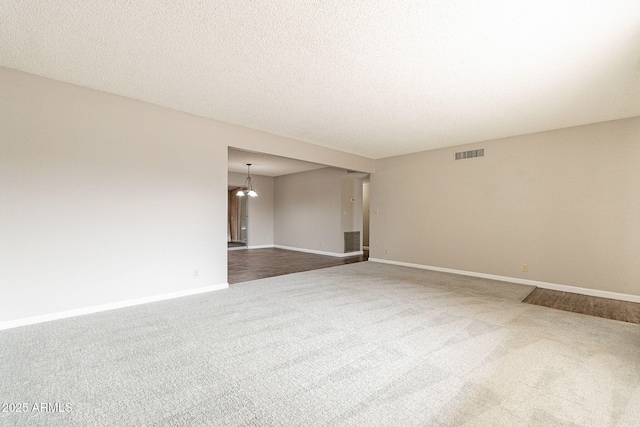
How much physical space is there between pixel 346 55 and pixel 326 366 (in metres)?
2.79

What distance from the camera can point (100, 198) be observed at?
3467mm

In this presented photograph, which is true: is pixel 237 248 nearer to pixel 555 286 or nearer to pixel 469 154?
pixel 469 154

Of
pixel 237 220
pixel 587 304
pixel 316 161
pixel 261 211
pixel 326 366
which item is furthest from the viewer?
pixel 237 220

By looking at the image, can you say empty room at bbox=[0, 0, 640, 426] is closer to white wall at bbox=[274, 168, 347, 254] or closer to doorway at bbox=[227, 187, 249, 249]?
white wall at bbox=[274, 168, 347, 254]

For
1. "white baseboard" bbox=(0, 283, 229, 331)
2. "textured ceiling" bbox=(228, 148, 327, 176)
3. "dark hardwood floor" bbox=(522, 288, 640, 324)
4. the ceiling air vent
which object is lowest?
"dark hardwood floor" bbox=(522, 288, 640, 324)

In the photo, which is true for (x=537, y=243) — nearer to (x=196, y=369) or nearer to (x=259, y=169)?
(x=196, y=369)

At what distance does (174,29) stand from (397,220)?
5904 mm

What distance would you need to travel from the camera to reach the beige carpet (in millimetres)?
1669

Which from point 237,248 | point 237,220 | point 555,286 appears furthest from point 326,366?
point 237,220

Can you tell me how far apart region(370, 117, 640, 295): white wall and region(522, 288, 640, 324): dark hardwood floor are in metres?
0.35

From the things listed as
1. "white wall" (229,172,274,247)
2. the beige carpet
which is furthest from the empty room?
"white wall" (229,172,274,247)

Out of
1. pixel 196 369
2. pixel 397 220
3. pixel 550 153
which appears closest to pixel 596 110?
pixel 550 153

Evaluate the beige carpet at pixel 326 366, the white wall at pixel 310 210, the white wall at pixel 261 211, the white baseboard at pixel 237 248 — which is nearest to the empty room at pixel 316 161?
the beige carpet at pixel 326 366

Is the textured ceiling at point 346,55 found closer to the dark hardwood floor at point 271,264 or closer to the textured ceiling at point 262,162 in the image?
the textured ceiling at point 262,162
